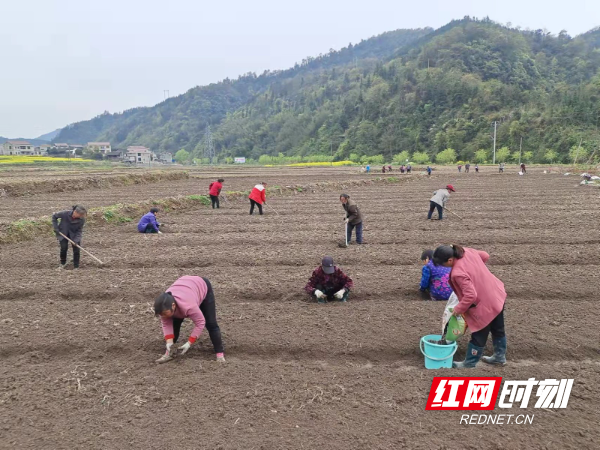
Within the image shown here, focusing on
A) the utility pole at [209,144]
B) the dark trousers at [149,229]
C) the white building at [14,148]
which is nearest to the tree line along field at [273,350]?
the dark trousers at [149,229]

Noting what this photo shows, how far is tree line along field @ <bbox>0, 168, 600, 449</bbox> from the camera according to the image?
3787 mm

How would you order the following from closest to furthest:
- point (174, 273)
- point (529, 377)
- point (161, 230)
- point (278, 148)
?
1. point (529, 377)
2. point (174, 273)
3. point (161, 230)
4. point (278, 148)

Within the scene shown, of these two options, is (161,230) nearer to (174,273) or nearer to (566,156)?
(174,273)

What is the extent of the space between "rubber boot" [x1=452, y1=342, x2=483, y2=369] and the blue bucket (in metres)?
0.15

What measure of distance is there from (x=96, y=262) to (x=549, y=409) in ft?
30.5

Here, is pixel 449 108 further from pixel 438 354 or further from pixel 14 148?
pixel 14 148

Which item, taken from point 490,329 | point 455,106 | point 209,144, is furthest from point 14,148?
point 490,329

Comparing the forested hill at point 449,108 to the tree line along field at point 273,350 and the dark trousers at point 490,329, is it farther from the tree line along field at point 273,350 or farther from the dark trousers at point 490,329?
the dark trousers at point 490,329

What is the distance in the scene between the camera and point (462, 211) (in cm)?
1612

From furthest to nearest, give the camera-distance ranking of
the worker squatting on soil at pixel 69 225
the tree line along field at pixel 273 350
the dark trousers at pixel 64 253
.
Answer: the dark trousers at pixel 64 253 < the worker squatting on soil at pixel 69 225 < the tree line along field at pixel 273 350

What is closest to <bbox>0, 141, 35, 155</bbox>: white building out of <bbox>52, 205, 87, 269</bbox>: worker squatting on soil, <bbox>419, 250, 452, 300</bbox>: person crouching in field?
<bbox>52, 205, 87, 269</bbox>: worker squatting on soil

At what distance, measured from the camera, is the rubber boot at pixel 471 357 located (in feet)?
15.2

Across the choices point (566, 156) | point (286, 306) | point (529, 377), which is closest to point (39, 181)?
point (286, 306)

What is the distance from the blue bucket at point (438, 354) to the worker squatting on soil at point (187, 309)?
2535mm
